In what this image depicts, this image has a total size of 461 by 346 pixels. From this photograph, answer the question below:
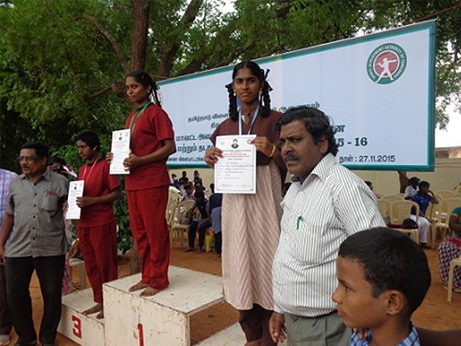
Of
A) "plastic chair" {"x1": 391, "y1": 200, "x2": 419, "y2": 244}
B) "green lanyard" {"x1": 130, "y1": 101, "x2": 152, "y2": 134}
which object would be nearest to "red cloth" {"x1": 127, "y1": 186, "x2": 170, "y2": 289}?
"green lanyard" {"x1": 130, "y1": 101, "x2": 152, "y2": 134}

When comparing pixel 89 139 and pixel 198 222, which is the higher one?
pixel 89 139

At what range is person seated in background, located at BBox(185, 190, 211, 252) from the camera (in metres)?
8.02

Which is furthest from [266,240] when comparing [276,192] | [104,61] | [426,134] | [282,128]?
[104,61]

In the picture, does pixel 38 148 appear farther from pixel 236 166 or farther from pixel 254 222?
pixel 254 222

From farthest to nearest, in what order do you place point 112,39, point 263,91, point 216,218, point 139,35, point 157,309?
point 216,218 → point 112,39 → point 139,35 → point 157,309 → point 263,91

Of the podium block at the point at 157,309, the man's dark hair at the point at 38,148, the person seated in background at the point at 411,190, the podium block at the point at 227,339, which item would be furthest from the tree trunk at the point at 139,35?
the person seated in background at the point at 411,190

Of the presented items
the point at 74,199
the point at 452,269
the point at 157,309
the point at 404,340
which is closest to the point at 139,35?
the point at 74,199

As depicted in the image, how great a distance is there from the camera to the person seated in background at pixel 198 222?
802cm

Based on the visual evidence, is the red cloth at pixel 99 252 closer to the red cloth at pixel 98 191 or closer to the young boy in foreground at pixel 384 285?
the red cloth at pixel 98 191

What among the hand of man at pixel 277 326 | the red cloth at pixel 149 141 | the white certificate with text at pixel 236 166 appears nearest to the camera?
the hand of man at pixel 277 326

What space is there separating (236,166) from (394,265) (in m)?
1.19

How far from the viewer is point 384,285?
43.9 inches

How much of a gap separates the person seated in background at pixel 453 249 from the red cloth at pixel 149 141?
13.9 feet

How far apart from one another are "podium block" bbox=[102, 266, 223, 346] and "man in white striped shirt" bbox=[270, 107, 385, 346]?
1209mm
